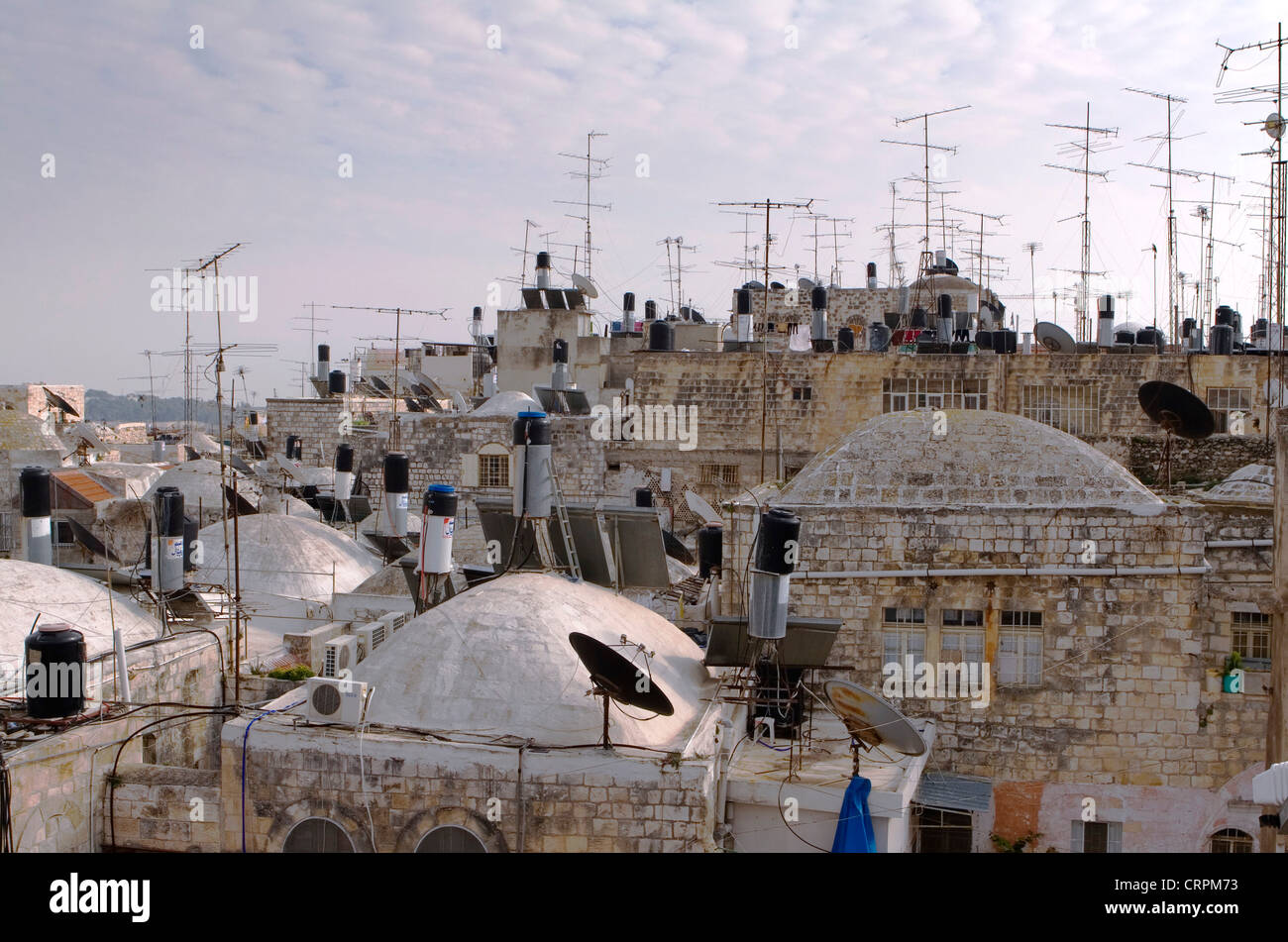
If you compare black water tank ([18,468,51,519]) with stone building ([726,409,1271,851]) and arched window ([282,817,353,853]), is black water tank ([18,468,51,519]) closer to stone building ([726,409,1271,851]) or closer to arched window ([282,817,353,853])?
arched window ([282,817,353,853])

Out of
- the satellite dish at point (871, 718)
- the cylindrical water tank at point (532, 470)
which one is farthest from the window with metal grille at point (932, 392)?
the satellite dish at point (871, 718)

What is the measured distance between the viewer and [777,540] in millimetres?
10391

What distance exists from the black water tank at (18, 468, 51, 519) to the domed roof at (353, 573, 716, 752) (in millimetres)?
9984

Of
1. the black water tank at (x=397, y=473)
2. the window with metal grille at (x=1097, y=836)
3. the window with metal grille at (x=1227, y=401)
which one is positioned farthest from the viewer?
the window with metal grille at (x=1227, y=401)

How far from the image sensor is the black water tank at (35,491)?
17.5 meters

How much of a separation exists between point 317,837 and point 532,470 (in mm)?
4581

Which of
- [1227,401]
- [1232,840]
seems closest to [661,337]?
[1227,401]

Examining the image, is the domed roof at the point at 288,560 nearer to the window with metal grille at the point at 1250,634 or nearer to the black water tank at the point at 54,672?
the black water tank at the point at 54,672

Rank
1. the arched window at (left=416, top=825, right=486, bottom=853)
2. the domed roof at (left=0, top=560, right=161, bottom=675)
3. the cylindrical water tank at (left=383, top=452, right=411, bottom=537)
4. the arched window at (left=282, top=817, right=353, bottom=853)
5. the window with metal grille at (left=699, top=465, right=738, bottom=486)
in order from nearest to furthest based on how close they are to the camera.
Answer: the arched window at (left=416, top=825, right=486, bottom=853) < the arched window at (left=282, top=817, right=353, bottom=853) < the domed roof at (left=0, top=560, right=161, bottom=675) < the cylindrical water tank at (left=383, top=452, right=411, bottom=537) < the window with metal grille at (left=699, top=465, right=738, bottom=486)

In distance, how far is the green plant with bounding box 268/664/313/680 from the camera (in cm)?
1406

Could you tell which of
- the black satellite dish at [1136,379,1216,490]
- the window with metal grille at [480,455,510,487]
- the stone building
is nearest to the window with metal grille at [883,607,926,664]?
the stone building

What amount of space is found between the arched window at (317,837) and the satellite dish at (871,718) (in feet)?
15.7

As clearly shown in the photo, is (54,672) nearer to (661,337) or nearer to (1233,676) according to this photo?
(1233,676)
